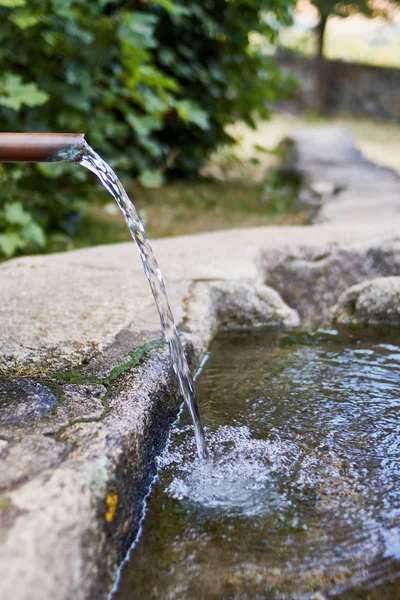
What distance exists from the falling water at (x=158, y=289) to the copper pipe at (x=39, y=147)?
2.3 inches

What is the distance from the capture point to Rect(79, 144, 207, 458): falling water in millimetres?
1484

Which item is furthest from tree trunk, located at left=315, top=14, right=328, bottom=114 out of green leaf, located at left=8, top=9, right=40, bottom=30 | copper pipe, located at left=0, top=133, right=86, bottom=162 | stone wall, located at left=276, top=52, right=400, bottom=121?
copper pipe, located at left=0, top=133, right=86, bottom=162

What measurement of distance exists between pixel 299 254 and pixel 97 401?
4.77 feet

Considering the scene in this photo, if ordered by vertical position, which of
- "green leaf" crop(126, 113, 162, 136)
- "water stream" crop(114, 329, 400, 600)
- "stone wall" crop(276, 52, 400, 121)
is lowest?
"water stream" crop(114, 329, 400, 600)

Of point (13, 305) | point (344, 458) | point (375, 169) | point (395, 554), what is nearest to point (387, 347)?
point (344, 458)

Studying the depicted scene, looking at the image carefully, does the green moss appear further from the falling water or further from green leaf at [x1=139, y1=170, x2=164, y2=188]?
green leaf at [x1=139, y1=170, x2=164, y2=188]

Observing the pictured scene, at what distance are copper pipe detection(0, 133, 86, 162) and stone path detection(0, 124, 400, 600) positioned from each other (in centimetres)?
49

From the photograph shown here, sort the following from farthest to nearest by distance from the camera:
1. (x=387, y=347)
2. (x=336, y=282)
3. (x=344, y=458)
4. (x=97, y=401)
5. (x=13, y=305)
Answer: (x=336, y=282) < (x=387, y=347) < (x=13, y=305) < (x=344, y=458) < (x=97, y=401)

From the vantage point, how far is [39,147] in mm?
1227

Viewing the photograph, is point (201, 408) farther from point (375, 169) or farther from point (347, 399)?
point (375, 169)

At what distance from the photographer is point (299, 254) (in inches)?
102

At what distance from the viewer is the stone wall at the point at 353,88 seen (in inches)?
510

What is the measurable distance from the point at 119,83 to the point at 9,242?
156cm

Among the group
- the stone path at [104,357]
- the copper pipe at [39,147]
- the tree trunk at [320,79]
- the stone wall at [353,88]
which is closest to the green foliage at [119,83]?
the stone path at [104,357]
